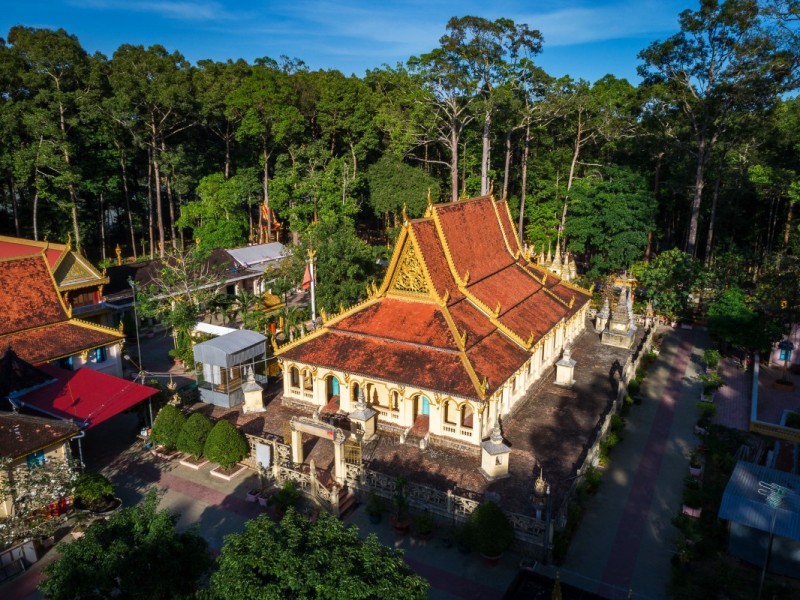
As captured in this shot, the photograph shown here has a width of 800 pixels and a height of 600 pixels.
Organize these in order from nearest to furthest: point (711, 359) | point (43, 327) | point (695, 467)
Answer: point (695, 467) → point (43, 327) → point (711, 359)

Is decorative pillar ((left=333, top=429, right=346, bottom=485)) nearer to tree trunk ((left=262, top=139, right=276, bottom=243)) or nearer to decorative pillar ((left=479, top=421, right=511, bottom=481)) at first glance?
decorative pillar ((left=479, top=421, right=511, bottom=481))

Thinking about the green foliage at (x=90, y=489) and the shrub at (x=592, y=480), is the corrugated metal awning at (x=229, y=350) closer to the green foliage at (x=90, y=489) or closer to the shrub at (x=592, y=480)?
the green foliage at (x=90, y=489)

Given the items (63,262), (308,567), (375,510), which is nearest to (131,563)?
(308,567)

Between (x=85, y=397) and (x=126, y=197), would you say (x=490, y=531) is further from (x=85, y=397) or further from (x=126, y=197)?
(x=126, y=197)

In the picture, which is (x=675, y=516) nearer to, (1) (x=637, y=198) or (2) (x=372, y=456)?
(2) (x=372, y=456)

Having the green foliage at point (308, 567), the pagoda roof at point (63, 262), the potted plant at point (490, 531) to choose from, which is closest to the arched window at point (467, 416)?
the potted plant at point (490, 531)

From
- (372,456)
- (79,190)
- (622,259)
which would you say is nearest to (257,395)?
(372,456)

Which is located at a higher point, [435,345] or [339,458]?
[435,345]
